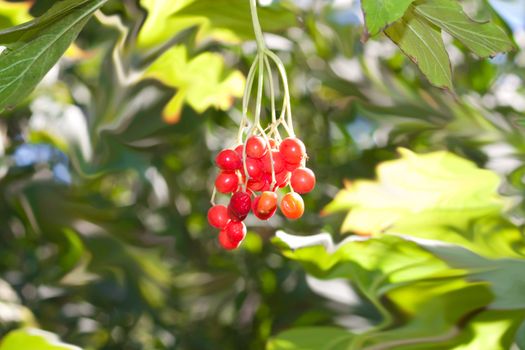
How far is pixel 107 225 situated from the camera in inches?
58.9

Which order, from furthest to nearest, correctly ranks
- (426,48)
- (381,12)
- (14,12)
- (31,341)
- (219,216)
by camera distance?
1. (31,341)
2. (14,12)
3. (219,216)
4. (426,48)
5. (381,12)

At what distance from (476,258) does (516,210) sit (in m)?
0.14

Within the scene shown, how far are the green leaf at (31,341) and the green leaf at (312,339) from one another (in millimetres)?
381

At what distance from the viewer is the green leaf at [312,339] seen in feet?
4.16

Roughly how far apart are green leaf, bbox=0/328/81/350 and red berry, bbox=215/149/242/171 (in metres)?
0.76

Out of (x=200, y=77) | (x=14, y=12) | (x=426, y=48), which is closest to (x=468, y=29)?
(x=426, y=48)

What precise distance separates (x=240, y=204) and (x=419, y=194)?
2.63 ft

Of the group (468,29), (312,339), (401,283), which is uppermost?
(468,29)

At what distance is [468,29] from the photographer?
48cm

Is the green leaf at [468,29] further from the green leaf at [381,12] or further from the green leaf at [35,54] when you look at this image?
the green leaf at [35,54]

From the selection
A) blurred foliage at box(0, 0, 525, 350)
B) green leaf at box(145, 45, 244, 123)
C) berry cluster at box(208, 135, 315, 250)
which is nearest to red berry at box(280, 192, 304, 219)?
berry cluster at box(208, 135, 315, 250)

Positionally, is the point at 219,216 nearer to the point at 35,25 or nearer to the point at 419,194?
the point at 35,25

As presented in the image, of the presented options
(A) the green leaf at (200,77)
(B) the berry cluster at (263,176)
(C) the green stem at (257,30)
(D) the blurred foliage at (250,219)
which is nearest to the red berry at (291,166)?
(B) the berry cluster at (263,176)

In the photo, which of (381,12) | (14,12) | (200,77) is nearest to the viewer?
(381,12)
